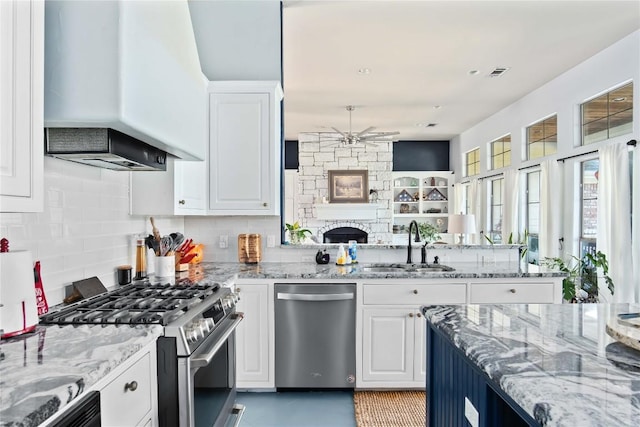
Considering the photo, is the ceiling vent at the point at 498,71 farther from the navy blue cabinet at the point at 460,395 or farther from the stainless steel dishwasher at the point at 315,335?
the navy blue cabinet at the point at 460,395

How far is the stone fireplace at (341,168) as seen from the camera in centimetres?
859

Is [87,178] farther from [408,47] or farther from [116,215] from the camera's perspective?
[408,47]

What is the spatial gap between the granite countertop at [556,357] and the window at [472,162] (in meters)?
6.74

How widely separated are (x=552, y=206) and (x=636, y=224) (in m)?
1.25

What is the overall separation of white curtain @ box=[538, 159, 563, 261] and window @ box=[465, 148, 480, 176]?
9.75ft

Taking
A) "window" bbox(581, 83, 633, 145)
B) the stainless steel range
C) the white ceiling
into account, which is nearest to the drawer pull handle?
the stainless steel range

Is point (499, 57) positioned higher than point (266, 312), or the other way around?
point (499, 57)

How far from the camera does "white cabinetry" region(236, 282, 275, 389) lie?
2828mm

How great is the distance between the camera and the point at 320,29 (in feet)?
12.3

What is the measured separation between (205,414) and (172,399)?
0.30m

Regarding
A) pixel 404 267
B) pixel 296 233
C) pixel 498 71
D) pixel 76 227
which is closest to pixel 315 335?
pixel 404 267

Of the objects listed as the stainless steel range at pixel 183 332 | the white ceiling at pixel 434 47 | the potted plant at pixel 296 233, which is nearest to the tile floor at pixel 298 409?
the stainless steel range at pixel 183 332

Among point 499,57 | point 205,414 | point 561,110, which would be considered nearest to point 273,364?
point 205,414

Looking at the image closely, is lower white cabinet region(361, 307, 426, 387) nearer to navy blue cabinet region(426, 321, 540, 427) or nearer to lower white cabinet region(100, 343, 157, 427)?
navy blue cabinet region(426, 321, 540, 427)
